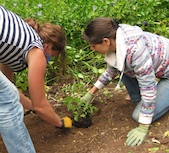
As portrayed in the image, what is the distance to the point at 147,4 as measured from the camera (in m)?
3.89

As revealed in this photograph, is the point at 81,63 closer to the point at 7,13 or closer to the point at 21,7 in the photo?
the point at 21,7

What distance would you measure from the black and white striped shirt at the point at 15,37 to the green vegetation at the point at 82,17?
1205 mm

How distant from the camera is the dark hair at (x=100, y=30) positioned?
7.56ft

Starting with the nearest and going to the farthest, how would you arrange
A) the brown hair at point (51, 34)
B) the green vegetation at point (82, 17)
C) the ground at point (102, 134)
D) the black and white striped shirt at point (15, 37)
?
the black and white striped shirt at point (15, 37) → the brown hair at point (51, 34) → the ground at point (102, 134) → the green vegetation at point (82, 17)

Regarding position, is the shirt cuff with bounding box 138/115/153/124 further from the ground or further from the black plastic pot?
the black plastic pot

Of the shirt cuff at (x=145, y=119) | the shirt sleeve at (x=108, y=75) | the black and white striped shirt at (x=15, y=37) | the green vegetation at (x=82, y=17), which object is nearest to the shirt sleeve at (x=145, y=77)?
the shirt cuff at (x=145, y=119)

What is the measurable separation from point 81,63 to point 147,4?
1064 mm

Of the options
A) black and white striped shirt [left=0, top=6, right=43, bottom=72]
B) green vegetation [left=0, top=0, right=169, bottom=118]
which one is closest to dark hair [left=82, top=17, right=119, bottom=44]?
black and white striped shirt [left=0, top=6, right=43, bottom=72]

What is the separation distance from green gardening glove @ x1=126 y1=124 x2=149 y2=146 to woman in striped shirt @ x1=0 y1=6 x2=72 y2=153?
44 cm

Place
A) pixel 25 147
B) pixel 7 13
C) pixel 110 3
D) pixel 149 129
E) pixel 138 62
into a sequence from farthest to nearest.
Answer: pixel 110 3, pixel 149 129, pixel 138 62, pixel 7 13, pixel 25 147

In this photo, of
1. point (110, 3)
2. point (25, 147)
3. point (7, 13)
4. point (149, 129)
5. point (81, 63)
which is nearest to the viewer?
point (25, 147)

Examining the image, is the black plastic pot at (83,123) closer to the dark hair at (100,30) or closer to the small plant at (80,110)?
the small plant at (80,110)

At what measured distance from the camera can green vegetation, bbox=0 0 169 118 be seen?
3426mm

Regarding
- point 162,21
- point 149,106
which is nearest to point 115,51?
point 149,106
